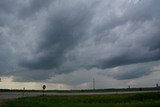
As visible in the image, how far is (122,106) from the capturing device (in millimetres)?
37281

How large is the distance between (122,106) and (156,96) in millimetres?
17949

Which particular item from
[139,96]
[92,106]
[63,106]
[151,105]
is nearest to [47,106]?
[63,106]

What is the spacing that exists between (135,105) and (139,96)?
61.2 feet

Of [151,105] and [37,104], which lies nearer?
[151,105]

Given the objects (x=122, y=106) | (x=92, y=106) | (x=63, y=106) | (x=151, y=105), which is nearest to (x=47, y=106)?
(x=63, y=106)

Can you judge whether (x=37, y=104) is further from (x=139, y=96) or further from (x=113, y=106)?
(x=139, y=96)

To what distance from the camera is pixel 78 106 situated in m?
38.3

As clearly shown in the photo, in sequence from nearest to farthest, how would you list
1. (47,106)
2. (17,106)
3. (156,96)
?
(47,106) → (17,106) → (156,96)

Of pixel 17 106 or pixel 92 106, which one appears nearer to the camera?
pixel 92 106

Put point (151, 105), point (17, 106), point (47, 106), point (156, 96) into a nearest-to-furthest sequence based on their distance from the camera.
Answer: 1. point (151, 105)
2. point (47, 106)
3. point (17, 106)
4. point (156, 96)

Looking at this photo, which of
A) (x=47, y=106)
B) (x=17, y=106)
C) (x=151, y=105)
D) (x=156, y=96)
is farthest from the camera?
(x=156, y=96)

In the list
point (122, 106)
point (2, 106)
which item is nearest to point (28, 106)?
point (2, 106)

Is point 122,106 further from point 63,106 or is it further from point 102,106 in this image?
point 63,106

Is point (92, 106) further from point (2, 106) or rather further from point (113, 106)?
point (2, 106)
